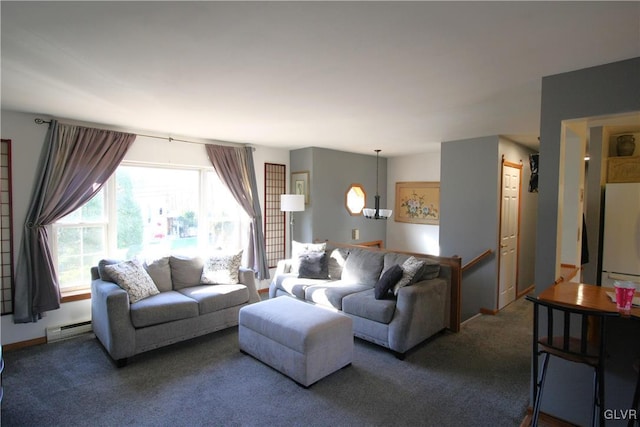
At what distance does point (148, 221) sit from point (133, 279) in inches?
44.4

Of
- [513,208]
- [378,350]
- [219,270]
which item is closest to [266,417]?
[378,350]

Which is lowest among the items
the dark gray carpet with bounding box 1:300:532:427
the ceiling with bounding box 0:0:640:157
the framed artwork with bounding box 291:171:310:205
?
the dark gray carpet with bounding box 1:300:532:427

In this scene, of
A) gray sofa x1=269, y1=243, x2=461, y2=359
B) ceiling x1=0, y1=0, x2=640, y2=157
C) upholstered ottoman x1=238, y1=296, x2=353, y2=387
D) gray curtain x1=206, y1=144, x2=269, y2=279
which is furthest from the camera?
gray curtain x1=206, y1=144, x2=269, y2=279

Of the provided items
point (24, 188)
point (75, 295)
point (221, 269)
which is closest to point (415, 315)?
point (221, 269)

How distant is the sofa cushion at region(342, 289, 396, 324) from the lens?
3322 millimetres

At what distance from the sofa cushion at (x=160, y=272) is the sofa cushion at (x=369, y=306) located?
209cm

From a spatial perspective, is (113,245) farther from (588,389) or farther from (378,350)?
(588,389)

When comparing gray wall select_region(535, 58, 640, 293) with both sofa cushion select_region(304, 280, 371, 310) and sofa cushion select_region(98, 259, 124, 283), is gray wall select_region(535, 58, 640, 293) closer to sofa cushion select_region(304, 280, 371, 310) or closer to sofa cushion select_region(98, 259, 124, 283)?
sofa cushion select_region(304, 280, 371, 310)

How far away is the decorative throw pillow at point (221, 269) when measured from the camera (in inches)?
161

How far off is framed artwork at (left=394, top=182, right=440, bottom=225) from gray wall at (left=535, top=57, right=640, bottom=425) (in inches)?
135

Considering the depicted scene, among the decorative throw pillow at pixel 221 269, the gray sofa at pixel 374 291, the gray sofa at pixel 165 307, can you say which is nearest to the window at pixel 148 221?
the gray sofa at pixel 165 307

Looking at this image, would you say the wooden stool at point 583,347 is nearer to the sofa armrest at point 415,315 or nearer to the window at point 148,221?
the sofa armrest at point 415,315

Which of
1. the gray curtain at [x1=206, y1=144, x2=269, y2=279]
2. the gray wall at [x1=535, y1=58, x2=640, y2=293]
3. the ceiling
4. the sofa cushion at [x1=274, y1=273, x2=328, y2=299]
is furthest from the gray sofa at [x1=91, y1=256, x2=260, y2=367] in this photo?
the gray wall at [x1=535, y1=58, x2=640, y2=293]

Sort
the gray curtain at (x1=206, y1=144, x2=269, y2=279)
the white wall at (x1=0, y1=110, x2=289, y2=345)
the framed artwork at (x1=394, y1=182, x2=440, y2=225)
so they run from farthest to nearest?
the framed artwork at (x1=394, y1=182, x2=440, y2=225), the gray curtain at (x1=206, y1=144, x2=269, y2=279), the white wall at (x1=0, y1=110, x2=289, y2=345)
